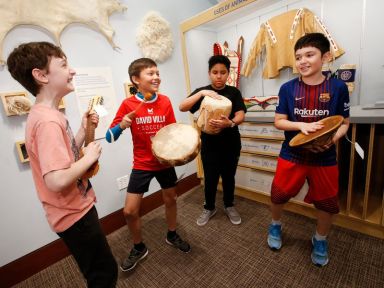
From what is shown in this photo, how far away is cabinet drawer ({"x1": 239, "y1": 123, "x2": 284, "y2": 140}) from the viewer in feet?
6.40

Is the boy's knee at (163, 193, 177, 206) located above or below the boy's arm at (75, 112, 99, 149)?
below

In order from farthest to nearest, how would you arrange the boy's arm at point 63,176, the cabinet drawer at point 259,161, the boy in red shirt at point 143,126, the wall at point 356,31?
1. the cabinet drawer at point 259,161
2. the wall at point 356,31
3. the boy in red shirt at point 143,126
4. the boy's arm at point 63,176

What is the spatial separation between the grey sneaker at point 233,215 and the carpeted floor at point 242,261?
5 cm

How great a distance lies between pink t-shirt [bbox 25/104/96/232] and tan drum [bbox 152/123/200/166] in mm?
439

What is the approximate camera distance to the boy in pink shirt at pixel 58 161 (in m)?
0.79

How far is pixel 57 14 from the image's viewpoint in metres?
1.64

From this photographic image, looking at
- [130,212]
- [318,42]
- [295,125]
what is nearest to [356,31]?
[318,42]

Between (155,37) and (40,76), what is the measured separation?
1.61 m

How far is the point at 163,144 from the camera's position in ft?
4.36

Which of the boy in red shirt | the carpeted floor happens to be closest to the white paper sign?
the boy in red shirt

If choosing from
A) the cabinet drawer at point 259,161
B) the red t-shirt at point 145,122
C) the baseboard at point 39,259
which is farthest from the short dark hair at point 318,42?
the baseboard at point 39,259

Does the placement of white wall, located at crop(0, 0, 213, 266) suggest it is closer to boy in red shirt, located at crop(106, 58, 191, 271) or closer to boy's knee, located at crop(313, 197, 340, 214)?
boy in red shirt, located at crop(106, 58, 191, 271)

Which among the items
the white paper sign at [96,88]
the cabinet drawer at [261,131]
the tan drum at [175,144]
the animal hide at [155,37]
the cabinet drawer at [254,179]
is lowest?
the cabinet drawer at [254,179]

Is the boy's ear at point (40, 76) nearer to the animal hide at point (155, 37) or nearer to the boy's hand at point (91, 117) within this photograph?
the boy's hand at point (91, 117)
